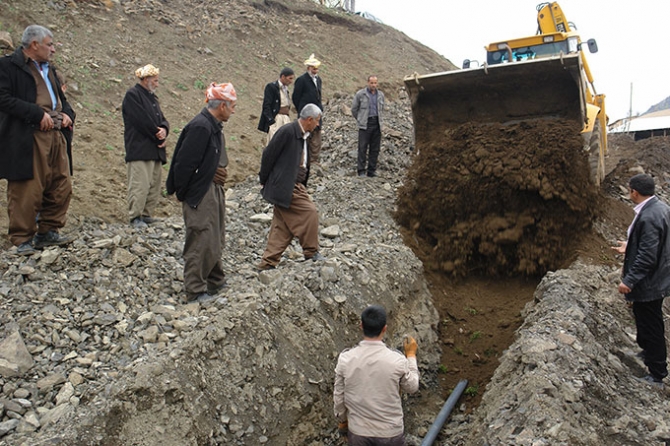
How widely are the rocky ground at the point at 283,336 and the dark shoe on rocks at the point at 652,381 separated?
101mm

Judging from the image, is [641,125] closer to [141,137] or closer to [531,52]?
[531,52]

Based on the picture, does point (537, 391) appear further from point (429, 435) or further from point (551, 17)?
point (551, 17)

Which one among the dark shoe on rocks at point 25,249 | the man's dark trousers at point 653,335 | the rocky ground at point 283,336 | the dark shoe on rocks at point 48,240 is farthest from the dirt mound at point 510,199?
the dark shoe on rocks at point 25,249

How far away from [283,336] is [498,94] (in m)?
5.08

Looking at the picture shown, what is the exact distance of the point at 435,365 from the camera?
6176 mm

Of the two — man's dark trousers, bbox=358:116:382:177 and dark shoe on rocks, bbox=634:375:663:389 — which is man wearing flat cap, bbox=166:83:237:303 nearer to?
dark shoe on rocks, bbox=634:375:663:389

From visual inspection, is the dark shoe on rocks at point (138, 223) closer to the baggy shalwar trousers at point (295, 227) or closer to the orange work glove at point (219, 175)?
the baggy shalwar trousers at point (295, 227)

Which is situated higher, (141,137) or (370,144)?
(141,137)

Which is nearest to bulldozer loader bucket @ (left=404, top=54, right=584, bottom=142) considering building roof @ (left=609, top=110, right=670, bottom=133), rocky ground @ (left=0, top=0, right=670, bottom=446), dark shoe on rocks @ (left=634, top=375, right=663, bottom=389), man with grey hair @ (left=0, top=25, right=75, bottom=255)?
rocky ground @ (left=0, top=0, right=670, bottom=446)

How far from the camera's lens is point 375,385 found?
3676mm

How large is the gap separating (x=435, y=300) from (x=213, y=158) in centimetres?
338

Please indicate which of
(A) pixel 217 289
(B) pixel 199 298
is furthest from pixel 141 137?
(B) pixel 199 298

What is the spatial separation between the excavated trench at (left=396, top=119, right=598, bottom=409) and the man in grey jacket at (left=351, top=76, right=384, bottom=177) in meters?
1.86

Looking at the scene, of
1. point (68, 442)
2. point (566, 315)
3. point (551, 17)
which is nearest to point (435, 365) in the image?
point (566, 315)
